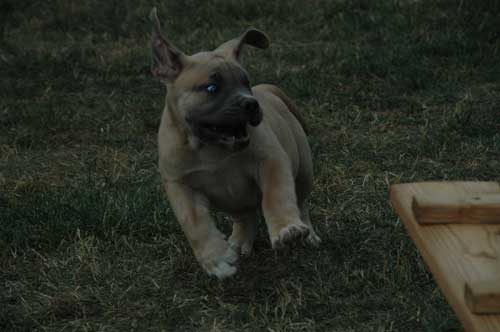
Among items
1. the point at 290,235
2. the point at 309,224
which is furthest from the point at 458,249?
the point at 309,224

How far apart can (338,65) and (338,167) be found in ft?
6.96

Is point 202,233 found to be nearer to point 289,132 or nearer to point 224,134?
point 224,134

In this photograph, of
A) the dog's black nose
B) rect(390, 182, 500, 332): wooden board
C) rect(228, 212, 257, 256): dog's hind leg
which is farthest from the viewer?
rect(228, 212, 257, 256): dog's hind leg

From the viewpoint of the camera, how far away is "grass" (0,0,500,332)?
167 inches

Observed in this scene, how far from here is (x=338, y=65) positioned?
7.86 meters

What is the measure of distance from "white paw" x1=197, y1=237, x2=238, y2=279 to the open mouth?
16.3 inches

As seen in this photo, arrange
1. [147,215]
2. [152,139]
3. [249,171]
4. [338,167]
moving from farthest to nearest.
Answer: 1. [152,139]
2. [338,167]
3. [147,215]
4. [249,171]

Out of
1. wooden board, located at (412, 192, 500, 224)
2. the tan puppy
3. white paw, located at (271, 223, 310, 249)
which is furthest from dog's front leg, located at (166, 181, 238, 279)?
wooden board, located at (412, 192, 500, 224)

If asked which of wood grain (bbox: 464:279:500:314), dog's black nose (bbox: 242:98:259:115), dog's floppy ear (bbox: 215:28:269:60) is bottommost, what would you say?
dog's floppy ear (bbox: 215:28:269:60)

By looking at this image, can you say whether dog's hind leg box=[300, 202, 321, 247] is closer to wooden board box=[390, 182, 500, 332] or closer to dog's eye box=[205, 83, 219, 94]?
dog's eye box=[205, 83, 219, 94]

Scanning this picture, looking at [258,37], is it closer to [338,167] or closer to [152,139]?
[338,167]

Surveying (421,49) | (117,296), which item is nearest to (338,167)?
(117,296)

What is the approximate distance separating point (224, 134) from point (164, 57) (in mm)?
500

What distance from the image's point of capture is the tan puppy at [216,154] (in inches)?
164
